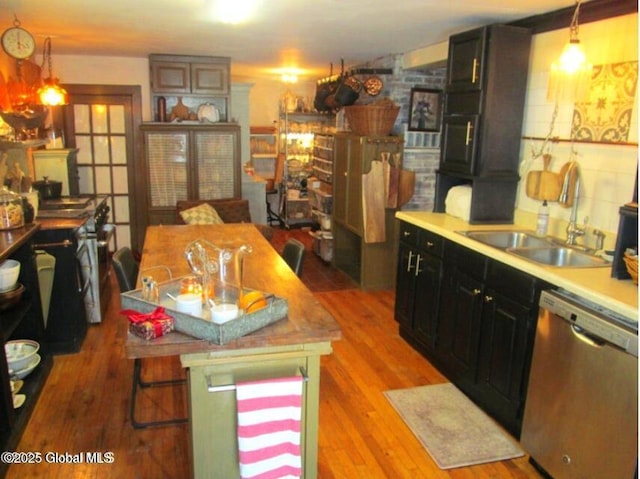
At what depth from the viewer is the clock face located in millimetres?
3492

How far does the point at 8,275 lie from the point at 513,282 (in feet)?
8.79

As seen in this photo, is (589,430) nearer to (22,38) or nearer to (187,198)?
(22,38)

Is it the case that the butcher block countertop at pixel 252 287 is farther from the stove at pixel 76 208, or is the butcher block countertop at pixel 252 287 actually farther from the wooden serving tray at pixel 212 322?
the stove at pixel 76 208

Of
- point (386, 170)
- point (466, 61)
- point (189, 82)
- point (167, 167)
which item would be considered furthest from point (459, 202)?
point (189, 82)

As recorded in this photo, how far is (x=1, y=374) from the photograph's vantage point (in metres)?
2.36

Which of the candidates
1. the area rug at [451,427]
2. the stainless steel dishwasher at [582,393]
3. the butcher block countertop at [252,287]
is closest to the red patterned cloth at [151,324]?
the butcher block countertop at [252,287]

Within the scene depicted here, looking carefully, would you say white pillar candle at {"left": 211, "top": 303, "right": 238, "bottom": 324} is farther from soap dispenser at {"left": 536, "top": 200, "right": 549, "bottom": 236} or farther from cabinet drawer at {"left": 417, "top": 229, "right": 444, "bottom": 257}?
soap dispenser at {"left": 536, "top": 200, "right": 549, "bottom": 236}

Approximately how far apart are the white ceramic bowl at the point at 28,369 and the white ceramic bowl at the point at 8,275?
49 centimetres

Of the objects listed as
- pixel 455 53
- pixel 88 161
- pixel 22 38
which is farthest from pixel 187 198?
pixel 455 53

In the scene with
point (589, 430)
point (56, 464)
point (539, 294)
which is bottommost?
point (56, 464)

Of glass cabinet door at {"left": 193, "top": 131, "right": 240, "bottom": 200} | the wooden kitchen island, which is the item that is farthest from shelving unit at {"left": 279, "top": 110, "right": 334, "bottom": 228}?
the wooden kitchen island

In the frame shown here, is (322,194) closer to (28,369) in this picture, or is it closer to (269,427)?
(28,369)

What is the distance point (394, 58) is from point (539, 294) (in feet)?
11.1

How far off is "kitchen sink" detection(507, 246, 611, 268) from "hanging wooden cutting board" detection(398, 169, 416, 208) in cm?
190
